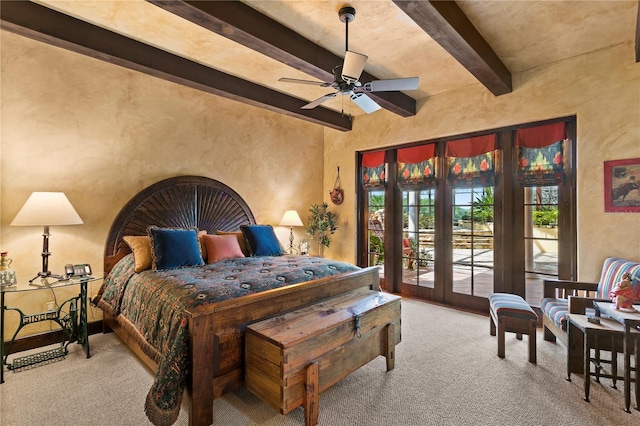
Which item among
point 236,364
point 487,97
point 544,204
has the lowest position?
point 236,364

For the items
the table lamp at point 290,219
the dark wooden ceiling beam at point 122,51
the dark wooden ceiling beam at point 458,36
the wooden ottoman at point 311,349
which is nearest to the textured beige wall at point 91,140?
the dark wooden ceiling beam at point 122,51

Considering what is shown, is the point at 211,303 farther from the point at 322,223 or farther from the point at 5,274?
the point at 322,223

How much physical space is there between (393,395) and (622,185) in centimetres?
316

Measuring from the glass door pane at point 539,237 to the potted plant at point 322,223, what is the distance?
2.99 meters

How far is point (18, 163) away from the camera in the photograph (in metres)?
2.90

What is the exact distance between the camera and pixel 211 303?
203 centimetres

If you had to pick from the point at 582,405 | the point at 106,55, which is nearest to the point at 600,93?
the point at 582,405

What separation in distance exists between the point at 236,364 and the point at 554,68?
4544 millimetres

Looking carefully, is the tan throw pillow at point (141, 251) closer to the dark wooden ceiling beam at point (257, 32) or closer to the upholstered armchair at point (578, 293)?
the dark wooden ceiling beam at point (257, 32)

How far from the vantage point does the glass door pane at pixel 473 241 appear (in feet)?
13.6

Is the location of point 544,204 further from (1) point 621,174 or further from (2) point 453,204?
(2) point 453,204

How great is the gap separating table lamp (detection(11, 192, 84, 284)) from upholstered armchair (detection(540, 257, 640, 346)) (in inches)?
178

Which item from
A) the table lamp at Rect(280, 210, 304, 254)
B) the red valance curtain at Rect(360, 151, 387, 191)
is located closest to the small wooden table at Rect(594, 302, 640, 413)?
the red valance curtain at Rect(360, 151, 387, 191)

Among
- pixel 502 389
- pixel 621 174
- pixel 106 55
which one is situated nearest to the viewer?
pixel 502 389
